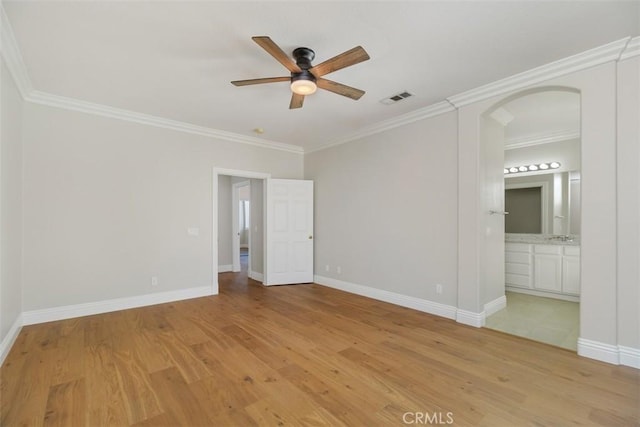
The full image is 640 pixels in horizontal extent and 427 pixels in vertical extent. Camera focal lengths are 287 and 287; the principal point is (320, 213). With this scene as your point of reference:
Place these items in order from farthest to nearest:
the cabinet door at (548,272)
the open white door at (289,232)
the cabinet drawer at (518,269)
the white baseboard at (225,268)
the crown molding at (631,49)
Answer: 1. the white baseboard at (225,268)
2. the open white door at (289,232)
3. the cabinet drawer at (518,269)
4. the cabinet door at (548,272)
5. the crown molding at (631,49)

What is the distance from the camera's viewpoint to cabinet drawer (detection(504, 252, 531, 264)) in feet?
16.4

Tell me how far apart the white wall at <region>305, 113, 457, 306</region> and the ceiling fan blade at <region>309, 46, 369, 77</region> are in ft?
6.87

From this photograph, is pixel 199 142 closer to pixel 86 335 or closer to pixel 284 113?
pixel 284 113

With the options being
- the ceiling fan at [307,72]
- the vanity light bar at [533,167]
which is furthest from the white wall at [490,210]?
the ceiling fan at [307,72]

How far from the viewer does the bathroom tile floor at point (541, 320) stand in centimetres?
317

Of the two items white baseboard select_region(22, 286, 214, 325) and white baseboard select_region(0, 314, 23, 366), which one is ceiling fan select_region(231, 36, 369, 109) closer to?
white baseboard select_region(0, 314, 23, 366)

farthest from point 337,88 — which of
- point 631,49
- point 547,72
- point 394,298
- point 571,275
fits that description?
point 571,275

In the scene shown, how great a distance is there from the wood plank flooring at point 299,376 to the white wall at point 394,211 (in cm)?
80

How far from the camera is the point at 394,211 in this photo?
4.40 meters

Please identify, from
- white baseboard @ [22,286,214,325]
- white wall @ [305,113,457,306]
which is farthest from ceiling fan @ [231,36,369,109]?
white baseboard @ [22,286,214,325]

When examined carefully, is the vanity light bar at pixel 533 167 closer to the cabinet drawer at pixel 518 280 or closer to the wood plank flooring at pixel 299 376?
the cabinet drawer at pixel 518 280

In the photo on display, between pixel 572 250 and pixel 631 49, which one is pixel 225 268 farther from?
pixel 631 49

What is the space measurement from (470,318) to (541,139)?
12.3ft

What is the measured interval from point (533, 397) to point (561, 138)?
4.69 m
